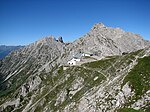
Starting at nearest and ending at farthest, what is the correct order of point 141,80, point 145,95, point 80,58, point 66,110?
point 145,95, point 141,80, point 66,110, point 80,58

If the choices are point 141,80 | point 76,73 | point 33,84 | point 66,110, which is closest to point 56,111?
point 66,110

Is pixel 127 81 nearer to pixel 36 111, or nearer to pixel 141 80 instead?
pixel 141 80

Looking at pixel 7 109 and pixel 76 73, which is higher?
pixel 76 73

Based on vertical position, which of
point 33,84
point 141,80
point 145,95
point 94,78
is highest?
point 33,84

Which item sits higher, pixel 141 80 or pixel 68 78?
pixel 68 78

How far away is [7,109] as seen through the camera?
190 m

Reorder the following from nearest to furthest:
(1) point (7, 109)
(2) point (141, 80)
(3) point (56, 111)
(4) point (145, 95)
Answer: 1. (4) point (145, 95)
2. (2) point (141, 80)
3. (3) point (56, 111)
4. (1) point (7, 109)

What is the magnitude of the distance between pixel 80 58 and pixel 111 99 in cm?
9450

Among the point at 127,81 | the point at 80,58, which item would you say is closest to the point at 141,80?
the point at 127,81

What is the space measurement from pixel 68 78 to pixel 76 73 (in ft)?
22.4

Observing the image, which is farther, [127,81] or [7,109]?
[7,109]

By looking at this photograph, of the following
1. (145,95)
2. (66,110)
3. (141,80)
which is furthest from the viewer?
(66,110)

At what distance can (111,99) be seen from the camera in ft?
228

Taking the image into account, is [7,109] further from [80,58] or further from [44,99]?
[80,58]
